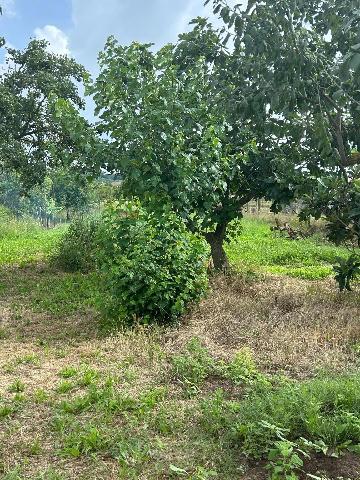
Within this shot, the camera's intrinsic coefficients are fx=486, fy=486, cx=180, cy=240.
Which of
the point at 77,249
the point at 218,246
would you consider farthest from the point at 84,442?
the point at 77,249

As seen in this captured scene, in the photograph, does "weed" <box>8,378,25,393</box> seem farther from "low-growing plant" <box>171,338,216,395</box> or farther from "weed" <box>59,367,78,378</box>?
"low-growing plant" <box>171,338,216,395</box>

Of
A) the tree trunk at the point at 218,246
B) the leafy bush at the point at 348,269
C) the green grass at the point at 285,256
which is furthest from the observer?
the green grass at the point at 285,256

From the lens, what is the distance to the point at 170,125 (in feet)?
23.4

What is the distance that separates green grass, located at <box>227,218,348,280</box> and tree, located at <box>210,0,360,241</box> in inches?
88.4

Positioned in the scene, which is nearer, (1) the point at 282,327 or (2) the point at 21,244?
(1) the point at 282,327

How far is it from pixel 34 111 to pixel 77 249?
3.15 metres

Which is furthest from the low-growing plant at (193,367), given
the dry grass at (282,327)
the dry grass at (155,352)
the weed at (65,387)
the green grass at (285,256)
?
the green grass at (285,256)

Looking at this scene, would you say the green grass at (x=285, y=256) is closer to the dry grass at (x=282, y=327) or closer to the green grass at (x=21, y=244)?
the dry grass at (x=282, y=327)

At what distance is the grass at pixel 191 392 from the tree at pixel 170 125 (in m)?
1.72

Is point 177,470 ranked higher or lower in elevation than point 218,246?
lower

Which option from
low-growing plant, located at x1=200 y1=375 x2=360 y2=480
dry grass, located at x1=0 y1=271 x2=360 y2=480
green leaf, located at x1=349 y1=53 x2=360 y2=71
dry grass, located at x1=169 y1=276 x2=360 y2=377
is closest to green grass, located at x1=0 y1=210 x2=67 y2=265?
dry grass, located at x1=0 y1=271 x2=360 y2=480

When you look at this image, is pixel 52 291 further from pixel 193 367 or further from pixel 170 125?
pixel 193 367

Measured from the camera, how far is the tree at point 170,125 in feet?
23.4

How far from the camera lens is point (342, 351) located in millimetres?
4902
